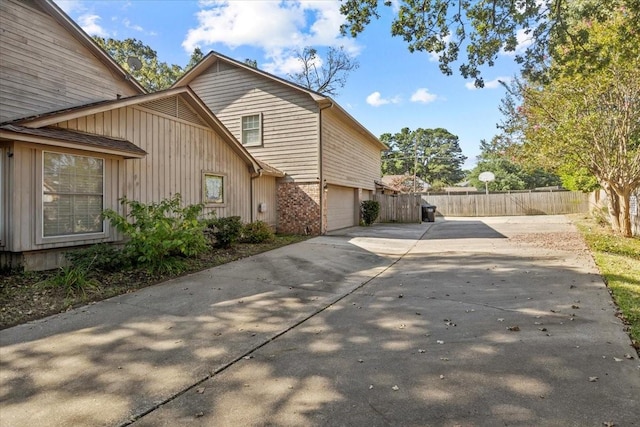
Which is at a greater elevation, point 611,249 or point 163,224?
point 163,224

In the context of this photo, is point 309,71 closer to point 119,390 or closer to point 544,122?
point 544,122

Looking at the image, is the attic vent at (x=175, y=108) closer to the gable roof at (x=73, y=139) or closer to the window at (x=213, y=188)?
the gable roof at (x=73, y=139)

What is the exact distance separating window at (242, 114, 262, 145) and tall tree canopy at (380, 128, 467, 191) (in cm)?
4497

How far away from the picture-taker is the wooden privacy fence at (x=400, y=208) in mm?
21475

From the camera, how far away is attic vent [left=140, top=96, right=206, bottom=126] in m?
8.84

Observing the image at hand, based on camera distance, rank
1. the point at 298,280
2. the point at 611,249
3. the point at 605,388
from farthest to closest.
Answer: the point at 611,249 < the point at 298,280 < the point at 605,388

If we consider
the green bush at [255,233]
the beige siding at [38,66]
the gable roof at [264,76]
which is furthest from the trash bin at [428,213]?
the beige siding at [38,66]

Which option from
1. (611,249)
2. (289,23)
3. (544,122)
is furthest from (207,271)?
(289,23)

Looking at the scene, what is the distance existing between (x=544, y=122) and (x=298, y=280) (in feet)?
34.4

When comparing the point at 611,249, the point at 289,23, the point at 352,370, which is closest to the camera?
the point at 352,370

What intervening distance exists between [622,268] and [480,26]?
214 inches

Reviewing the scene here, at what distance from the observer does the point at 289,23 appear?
52.5 feet

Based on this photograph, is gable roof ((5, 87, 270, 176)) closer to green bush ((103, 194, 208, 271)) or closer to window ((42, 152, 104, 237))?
window ((42, 152, 104, 237))

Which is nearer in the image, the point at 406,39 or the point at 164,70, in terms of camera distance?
the point at 406,39
